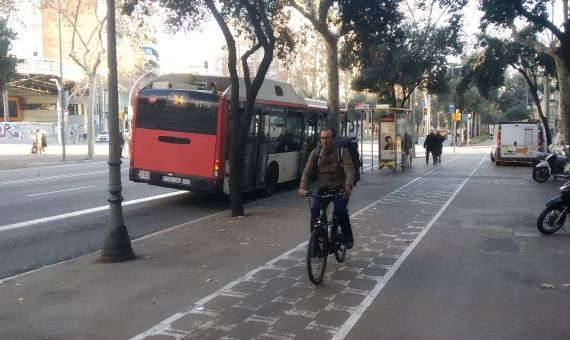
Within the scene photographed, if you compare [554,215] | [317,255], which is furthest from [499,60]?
[317,255]

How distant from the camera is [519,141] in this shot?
27547 mm

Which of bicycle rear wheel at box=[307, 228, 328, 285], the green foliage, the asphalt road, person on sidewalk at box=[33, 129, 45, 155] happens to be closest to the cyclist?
bicycle rear wheel at box=[307, 228, 328, 285]

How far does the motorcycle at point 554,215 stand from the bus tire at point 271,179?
7.22 metres

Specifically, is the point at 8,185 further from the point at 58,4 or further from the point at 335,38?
the point at 58,4

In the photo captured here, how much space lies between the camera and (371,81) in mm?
30234

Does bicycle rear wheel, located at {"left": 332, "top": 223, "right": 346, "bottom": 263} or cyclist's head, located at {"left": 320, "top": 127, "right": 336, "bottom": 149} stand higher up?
cyclist's head, located at {"left": 320, "top": 127, "right": 336, "bottom": 149}

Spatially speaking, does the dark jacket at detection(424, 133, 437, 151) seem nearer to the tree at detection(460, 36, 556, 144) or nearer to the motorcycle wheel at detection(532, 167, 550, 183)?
the tree at detection(460, 36, 556, 144)

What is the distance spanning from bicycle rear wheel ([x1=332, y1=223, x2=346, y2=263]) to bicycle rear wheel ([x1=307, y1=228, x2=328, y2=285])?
395 mm

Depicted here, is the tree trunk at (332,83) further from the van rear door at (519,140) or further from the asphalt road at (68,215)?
the van rear door at (519,140)

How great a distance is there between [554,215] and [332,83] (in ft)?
39.5

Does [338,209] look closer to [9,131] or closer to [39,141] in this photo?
[39,141]

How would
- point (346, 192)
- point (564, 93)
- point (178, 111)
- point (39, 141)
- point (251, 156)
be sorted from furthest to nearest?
point (39, 141) < point (564, 93) < point (251, 156) < point (178, 111) < point (346, 192)

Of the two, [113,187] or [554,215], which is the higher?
[113,187]

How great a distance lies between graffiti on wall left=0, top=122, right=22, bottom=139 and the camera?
5991 cm
